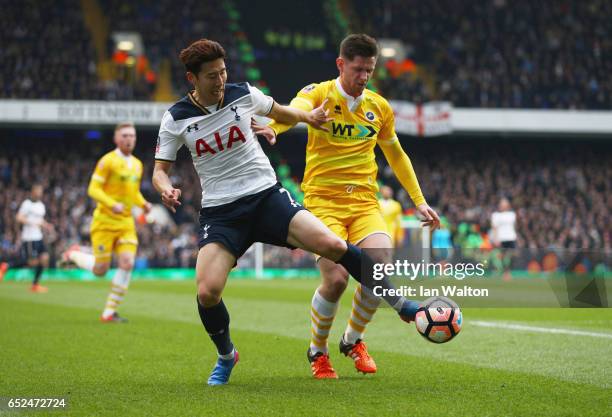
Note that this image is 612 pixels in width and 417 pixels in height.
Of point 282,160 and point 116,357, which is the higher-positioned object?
point 282,160

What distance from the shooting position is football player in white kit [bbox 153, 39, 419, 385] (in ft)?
19.4

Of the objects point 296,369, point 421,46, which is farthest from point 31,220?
point 421,46

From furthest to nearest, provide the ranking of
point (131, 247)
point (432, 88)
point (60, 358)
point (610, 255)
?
point (432, 88)
point (610, 255)
point (131, 247)
point (60, 358)

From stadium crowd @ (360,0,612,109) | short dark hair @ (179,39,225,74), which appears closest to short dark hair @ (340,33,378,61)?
short dark hair @ (179,39,225,74)

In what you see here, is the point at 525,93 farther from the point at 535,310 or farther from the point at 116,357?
the point at 116,357

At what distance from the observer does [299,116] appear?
6062 mm

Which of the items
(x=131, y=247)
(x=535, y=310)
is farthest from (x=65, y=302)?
(x=535, y=310)

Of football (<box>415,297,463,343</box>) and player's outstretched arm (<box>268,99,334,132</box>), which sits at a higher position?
player's outstretched arm (<box>268,99,334,132</box>)

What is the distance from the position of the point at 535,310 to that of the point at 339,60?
7.21 meters

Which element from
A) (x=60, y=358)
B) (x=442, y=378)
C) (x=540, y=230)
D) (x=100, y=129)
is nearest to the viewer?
(x=442, y=378)

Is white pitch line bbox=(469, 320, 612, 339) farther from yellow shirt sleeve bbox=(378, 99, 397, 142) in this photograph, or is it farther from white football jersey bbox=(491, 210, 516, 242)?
white football jersey bbox=(491, 210, 516, 242)

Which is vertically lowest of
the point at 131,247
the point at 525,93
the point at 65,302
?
the point at 65,302

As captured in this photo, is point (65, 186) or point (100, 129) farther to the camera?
point (100, 129)

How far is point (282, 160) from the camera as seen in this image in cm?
3669
